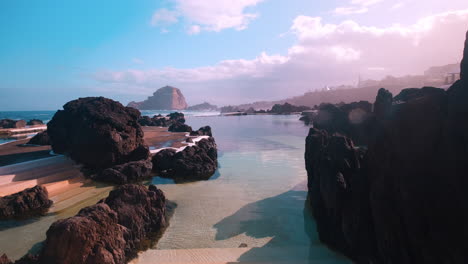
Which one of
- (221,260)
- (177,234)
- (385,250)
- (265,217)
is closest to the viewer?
(385,250)

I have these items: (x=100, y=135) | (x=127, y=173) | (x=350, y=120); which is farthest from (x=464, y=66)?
(x=350, y=120)

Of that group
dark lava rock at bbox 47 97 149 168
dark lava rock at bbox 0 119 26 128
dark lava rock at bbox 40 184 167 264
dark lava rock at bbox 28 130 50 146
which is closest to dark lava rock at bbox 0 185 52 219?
dark lava rock at bbox 40 184 167 264

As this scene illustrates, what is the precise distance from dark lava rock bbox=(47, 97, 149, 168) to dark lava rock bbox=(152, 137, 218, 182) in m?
1.16

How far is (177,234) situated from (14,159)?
1579 cm

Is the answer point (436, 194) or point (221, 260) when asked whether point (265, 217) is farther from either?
point (436, 194)

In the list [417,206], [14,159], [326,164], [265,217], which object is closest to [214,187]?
[265,217]

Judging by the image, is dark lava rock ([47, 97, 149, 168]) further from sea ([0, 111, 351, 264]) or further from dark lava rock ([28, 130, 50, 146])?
dark lava rock ([28, 130, 50, 146])

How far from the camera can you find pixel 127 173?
15.2 metres

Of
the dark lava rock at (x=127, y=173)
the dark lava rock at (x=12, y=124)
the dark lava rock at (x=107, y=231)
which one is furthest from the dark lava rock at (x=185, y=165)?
the dark lava rock at (x=12, y=124)

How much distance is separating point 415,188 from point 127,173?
13613 mm

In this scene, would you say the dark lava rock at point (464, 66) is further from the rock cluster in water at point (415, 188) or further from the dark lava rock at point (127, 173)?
the dark lava rock at point (127, 173)

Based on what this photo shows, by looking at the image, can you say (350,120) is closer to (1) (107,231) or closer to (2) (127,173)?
(2) (127,173)

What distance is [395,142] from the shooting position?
611 centimetres

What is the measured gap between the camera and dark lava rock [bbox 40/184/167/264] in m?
5.89
